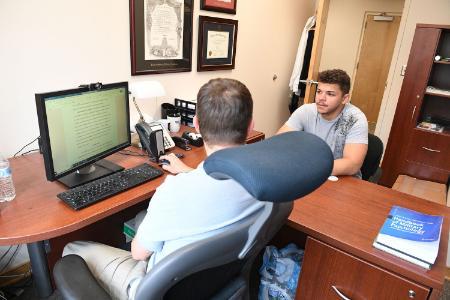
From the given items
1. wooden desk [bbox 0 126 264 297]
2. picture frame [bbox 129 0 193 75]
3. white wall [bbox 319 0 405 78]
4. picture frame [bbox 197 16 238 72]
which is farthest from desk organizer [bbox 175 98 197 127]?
white wall [bbox 319 0 405 78]

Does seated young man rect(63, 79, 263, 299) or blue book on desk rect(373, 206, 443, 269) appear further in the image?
blue book on desk rect(373, 206, 443, 269)

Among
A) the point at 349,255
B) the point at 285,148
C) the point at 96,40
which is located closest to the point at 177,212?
the point at 285,148

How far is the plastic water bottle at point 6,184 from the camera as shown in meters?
1.17

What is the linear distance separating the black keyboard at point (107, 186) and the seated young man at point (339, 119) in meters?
1.06

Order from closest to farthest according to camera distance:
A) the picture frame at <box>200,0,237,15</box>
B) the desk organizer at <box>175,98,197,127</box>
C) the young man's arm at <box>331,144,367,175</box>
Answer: the young man's arm at <box>331,144,367,175</box> < the desk organizer at <box>175,98,197,127</box> < the picture frame at <box>200,0,237,15</box>

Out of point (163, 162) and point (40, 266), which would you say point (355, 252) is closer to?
point (163, 162)

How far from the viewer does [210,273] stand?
820mm

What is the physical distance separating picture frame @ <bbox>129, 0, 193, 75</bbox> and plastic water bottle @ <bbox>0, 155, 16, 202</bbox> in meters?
1.11

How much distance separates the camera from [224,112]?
0.96 meters

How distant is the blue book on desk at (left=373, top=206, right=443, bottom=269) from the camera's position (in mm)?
1043

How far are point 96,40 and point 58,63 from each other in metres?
0.26

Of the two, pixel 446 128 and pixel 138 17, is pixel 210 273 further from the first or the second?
pixel 446 128

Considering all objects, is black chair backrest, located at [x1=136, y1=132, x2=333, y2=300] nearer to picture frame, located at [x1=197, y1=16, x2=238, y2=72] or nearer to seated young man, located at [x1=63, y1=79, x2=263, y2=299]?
seated young man, located at [x1=63, y1=79, x2=263, y2=299]

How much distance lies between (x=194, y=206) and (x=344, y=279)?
74 cm
